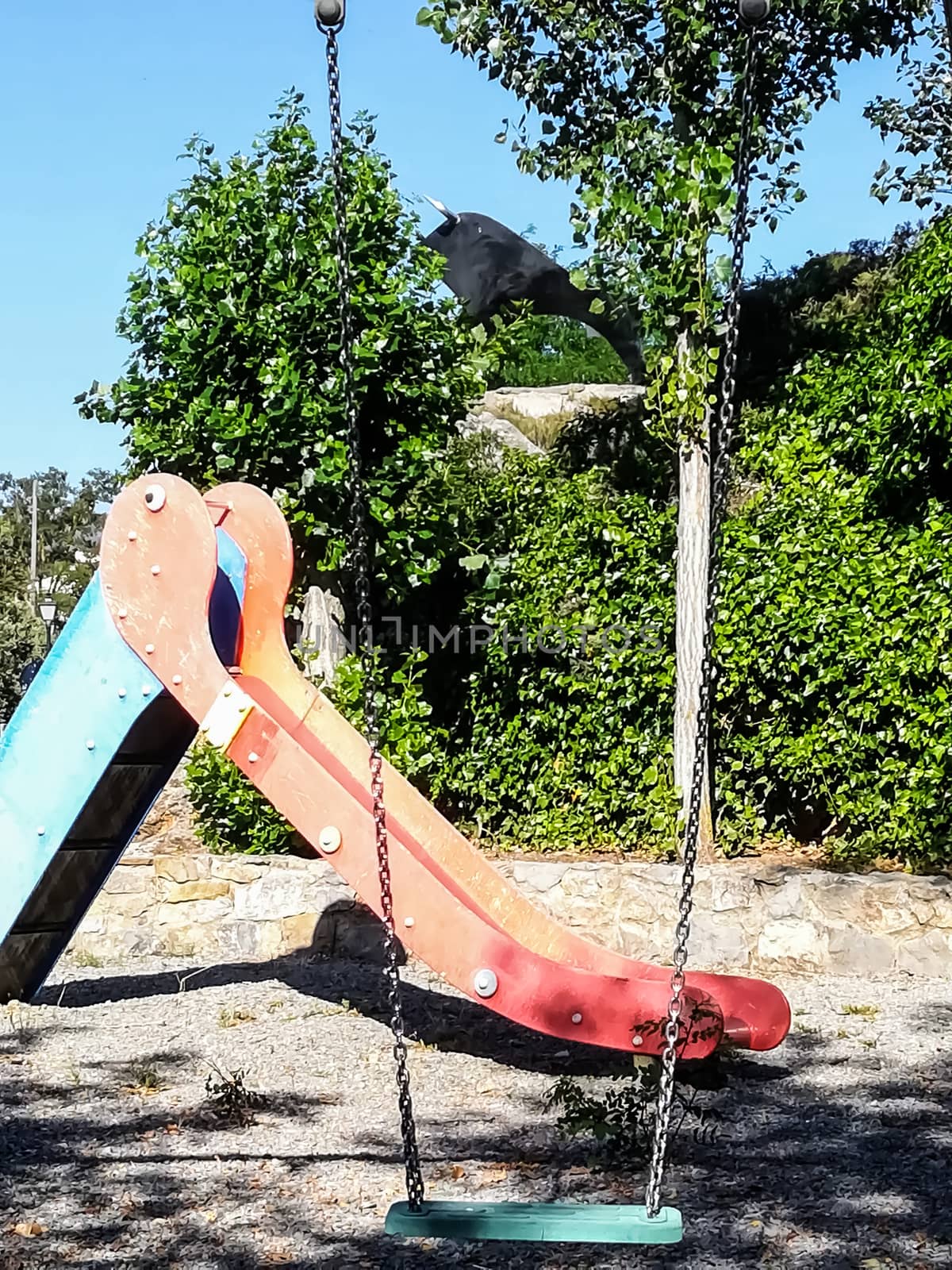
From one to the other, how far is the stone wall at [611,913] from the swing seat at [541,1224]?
3.82 metres

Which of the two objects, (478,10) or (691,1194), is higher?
(478,10)

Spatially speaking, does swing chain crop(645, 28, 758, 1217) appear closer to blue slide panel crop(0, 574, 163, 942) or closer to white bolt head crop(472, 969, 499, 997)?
white bolt head crop(472, 969, 499, 997)

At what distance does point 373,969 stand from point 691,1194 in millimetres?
3241

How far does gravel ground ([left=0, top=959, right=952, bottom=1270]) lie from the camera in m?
3.20

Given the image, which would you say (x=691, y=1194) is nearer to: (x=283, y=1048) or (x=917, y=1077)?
(x=917, y=1077)

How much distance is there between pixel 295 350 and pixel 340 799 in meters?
3.69

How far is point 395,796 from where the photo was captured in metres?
5.12

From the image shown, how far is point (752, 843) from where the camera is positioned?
792 cm

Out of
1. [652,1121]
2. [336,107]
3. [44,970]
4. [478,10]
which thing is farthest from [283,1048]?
[478,10]

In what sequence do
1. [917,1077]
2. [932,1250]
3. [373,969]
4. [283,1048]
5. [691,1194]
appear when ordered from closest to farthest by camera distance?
[932,1250]
[691,1194]
[917,1077]
[283,1048]
[373,969]

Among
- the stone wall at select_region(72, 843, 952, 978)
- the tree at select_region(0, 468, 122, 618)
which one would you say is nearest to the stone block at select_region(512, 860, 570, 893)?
the stone wall at select_region(72, 843, 952, 978)

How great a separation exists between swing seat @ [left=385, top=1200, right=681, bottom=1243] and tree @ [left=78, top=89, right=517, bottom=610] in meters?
5.18

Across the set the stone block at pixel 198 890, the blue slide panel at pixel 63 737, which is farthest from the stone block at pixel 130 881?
the blue slide panel at pixel 63 737

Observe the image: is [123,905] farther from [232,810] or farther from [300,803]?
[300,803]
